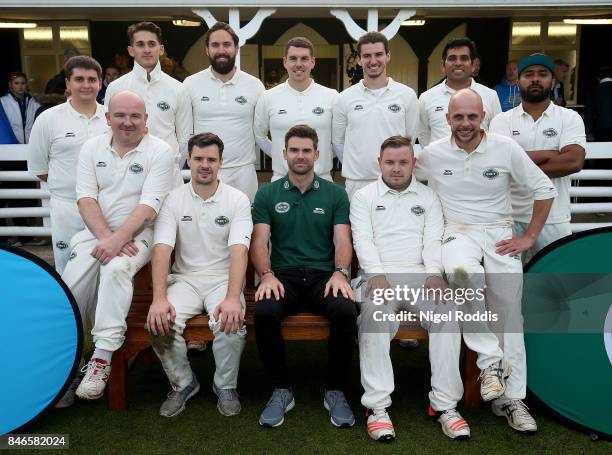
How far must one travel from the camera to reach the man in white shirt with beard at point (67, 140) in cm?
425

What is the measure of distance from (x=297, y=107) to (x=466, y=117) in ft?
4.65

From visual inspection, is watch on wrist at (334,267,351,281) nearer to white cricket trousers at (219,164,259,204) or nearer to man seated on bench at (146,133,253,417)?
man seated on bench at (146,133,253,417)

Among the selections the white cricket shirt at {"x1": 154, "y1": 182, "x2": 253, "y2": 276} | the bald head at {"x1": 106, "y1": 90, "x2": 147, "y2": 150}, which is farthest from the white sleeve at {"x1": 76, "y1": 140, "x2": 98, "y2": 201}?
the white cricket shirt at {"x1": 154, "y1": 182, "x2": 253, "y2": 276}

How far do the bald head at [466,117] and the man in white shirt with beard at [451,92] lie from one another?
36.4 inches

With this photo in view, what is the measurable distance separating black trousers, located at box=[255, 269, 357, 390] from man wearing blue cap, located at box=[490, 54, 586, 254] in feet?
4.45

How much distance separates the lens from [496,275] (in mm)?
3676

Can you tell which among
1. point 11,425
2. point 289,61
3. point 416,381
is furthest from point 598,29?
point 11,425

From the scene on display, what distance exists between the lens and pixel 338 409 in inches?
139

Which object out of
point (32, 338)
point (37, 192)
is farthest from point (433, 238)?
point (37, 192)

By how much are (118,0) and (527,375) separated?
7.37 metres

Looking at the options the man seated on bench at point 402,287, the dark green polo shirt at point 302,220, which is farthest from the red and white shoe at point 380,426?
the dark green polo shirt at point 302,220

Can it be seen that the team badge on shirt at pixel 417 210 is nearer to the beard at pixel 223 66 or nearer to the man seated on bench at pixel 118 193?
the man seated on bench at pixel 118 193

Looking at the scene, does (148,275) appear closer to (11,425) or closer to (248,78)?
(11,425)

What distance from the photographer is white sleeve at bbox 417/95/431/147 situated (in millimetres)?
4871
